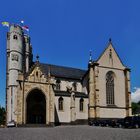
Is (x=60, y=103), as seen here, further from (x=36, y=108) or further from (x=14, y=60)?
(x=14, y=60)

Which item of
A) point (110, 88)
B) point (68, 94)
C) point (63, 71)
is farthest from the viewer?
point (63, 71)

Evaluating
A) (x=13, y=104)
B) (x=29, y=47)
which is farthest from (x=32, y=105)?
(x=29, y=47)

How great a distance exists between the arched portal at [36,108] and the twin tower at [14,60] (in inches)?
163

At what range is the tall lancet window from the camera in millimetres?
66169

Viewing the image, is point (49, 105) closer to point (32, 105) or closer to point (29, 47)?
point (32, 105)

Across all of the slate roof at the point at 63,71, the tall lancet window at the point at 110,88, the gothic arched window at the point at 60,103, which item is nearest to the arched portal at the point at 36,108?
the gothic arched window at the point at 60,103

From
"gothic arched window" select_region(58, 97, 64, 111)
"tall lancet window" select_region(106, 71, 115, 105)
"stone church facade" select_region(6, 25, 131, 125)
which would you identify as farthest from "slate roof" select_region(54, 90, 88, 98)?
"tall lancet window" select_region(106, 71, 115, 105)

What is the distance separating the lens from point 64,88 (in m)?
68.3

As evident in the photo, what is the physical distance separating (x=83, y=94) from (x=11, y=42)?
1901 cm

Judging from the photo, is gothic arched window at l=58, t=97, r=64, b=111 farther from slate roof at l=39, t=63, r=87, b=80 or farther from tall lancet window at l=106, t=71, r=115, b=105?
tall lancet window at l=106, t=71, r=115, b=105

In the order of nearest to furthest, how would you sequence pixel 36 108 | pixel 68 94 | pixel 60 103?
pixel 36 108, pixel 60 103, pixel 68 94

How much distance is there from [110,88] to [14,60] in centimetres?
2132

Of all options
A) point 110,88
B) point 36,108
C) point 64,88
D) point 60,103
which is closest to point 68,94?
point 60,103

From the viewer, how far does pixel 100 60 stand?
2643 inches
